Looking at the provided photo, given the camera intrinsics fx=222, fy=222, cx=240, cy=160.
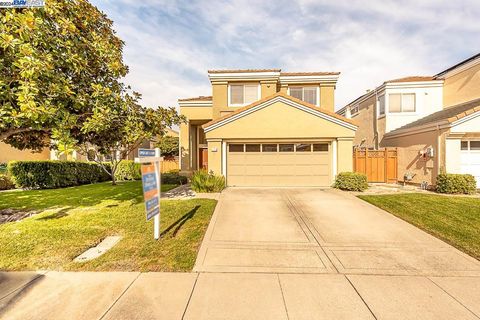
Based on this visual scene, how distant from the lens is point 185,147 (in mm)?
17578

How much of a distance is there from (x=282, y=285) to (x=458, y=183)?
480 inches

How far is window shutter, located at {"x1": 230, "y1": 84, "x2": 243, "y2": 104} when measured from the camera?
16.4 meters

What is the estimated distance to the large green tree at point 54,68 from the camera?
5.45 m

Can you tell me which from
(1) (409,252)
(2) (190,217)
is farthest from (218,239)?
→ (1) (409,252)

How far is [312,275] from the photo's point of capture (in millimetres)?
3986

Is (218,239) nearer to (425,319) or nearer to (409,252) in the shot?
(425,319)

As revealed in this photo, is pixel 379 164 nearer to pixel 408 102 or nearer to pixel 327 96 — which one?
pixel 408 102

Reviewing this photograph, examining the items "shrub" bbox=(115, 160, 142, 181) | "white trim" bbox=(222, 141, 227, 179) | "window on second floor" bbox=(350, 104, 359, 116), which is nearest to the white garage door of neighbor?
"white trim" bbox=(222, 141, 227, 179)

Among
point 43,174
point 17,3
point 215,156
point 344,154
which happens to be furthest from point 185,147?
point 17,3

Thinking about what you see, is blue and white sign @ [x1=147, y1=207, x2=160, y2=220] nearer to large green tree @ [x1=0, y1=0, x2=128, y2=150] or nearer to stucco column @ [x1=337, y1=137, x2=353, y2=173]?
large green tree @ [x1=0, y1=0, x2=128, y2=150]

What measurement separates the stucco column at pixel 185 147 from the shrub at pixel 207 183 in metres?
5.95

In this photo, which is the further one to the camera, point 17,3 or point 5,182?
point 5,182

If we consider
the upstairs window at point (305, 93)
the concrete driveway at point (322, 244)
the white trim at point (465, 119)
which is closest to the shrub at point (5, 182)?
the concrete driveway at point (322, 244)

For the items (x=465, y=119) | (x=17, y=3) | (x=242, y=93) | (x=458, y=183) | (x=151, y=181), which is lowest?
(x=458, y=183)
